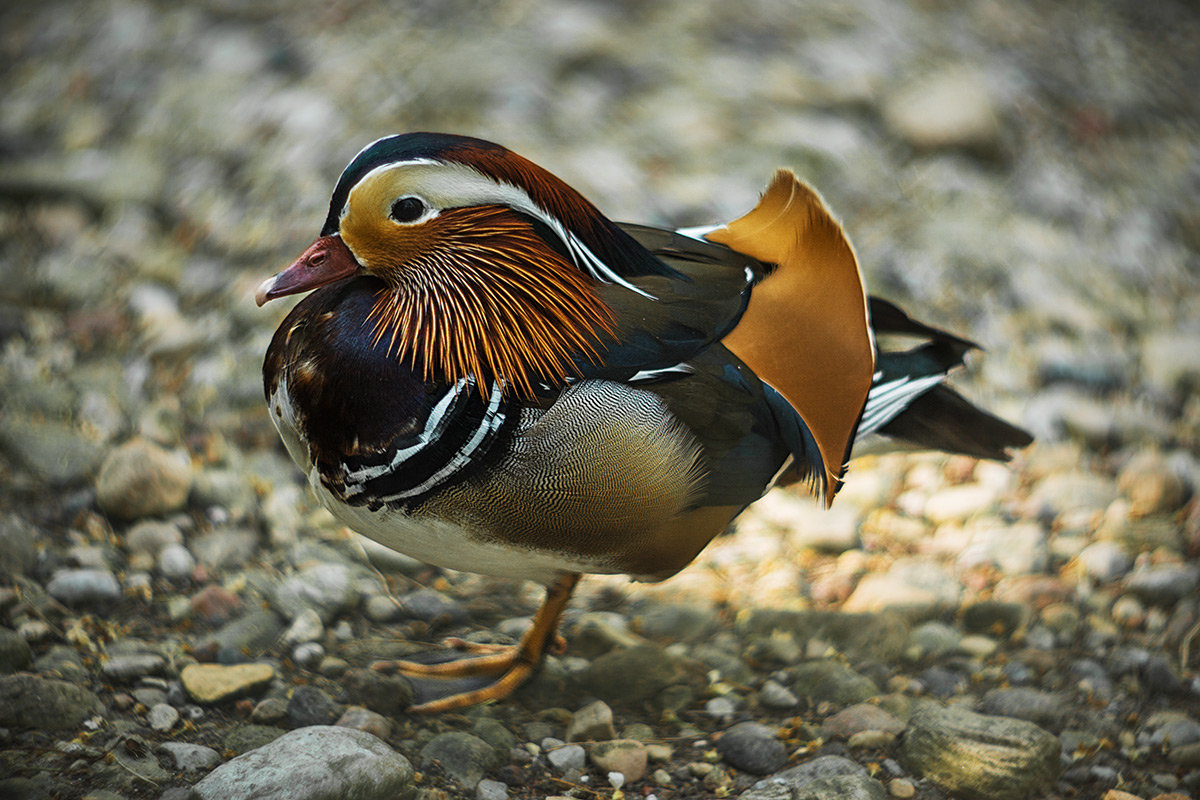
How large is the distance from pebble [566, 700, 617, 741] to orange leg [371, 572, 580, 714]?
0.17m

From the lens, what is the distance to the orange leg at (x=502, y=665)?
6.91 ft

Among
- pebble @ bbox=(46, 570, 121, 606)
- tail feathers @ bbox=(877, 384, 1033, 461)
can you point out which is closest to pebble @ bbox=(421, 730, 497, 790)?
pebble @ bbox=(46, 570, 121, 606)

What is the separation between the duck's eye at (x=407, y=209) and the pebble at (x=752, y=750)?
3.88 feet

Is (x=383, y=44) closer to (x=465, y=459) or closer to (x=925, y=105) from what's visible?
(x=925, y=105)

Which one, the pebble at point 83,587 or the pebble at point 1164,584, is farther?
the pebble at point 1164,584

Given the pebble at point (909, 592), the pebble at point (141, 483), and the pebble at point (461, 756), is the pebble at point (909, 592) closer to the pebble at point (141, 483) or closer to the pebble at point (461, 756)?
the pebble at point (461, 756)

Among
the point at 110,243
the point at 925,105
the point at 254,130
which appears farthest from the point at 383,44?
the point at 925,105

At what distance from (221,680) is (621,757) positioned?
0.79m

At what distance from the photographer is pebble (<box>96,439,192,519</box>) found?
7.93ft

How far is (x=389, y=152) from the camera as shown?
1598mm

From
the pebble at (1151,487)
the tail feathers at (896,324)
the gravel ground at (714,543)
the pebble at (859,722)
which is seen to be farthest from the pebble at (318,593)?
the pebble at (1151,487)

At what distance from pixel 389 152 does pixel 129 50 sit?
9.64 feet

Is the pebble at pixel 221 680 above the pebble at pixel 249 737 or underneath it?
above

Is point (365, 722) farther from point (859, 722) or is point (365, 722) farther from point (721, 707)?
point (859, 722)
